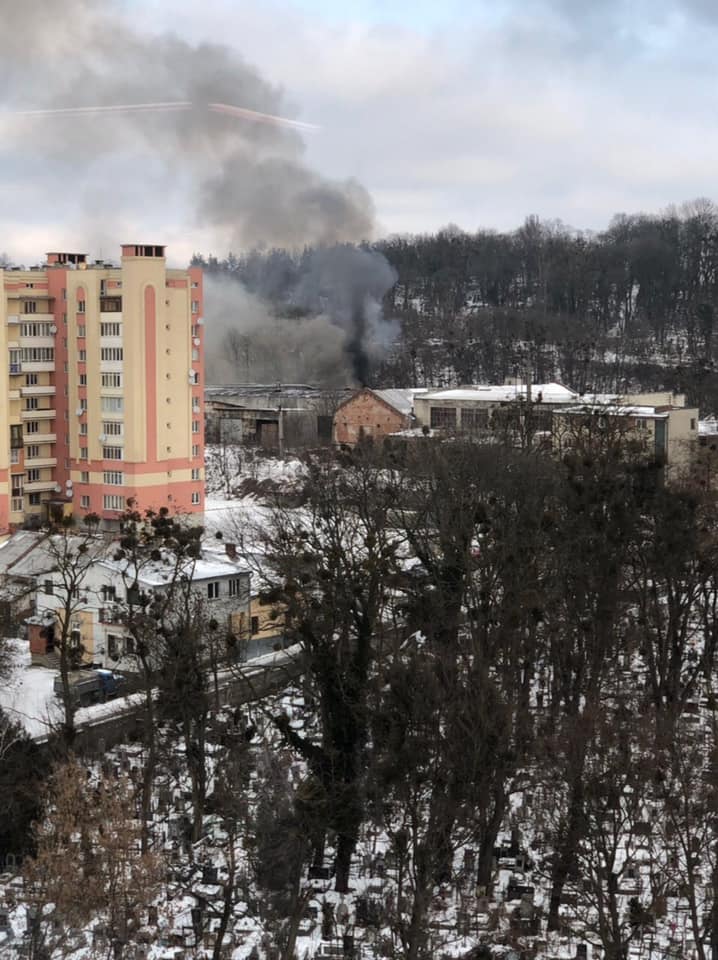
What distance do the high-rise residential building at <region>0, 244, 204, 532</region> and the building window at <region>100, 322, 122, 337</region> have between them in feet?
0.06

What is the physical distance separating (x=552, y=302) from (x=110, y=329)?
2843 centimetres

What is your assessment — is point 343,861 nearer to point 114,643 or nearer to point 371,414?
point 114,643

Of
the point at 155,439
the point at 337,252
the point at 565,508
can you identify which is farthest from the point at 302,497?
the point at 337,252

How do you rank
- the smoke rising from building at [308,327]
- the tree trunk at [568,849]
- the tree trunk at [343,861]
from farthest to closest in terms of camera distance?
the smoke rising from building at [308,327] → the tree trunk at [343,861] → the tree trunk at [568,849]

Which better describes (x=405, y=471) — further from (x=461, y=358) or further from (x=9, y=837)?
(x=461, y=358)

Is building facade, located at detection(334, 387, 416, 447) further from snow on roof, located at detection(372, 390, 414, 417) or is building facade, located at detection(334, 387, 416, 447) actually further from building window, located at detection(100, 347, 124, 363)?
building window, located at detection(100, 347, 124, 363)

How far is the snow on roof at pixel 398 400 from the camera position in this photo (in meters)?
27.8

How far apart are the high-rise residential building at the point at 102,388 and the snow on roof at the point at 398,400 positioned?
6.62 metres

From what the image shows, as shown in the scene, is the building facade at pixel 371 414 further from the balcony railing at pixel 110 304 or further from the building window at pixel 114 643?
the building window at pixel 114 643

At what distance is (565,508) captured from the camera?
39.1 ft

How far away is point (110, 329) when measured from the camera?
21266 mm

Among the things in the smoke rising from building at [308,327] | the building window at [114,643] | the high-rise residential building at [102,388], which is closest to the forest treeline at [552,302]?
the smoke rising from building at [308,327]

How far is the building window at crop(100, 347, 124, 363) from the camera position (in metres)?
21.2

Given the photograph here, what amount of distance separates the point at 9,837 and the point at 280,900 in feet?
7.78
